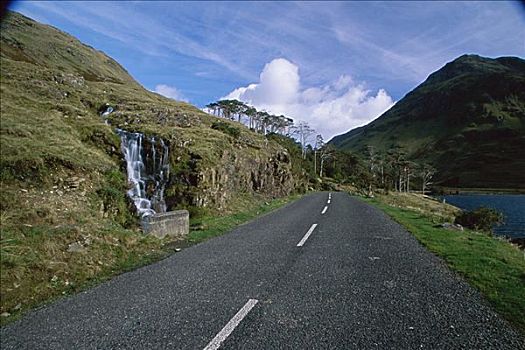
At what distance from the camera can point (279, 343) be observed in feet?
11.6

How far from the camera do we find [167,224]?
10352 mm

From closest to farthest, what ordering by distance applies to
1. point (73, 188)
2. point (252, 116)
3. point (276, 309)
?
point (276, 309) < point (73, 188) < point (252, 116)

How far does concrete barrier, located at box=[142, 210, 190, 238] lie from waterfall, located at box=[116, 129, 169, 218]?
2827 millimetres

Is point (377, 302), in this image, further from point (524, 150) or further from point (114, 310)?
point (524, 150)

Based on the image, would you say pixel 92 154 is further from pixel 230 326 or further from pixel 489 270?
pixel 489 270

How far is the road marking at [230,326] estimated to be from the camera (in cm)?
353

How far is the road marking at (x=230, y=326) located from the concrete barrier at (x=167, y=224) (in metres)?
6.06

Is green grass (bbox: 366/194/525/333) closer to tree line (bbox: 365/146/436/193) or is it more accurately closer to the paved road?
the paved road

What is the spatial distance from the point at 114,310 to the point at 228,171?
52.5 ft

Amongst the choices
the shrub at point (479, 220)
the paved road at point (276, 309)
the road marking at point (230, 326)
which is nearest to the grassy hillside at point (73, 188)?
the paved road at point (276, 309)

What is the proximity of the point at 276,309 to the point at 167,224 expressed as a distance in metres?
6.71

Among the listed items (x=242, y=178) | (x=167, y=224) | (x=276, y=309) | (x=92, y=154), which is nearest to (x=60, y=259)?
(x=167, y=224)

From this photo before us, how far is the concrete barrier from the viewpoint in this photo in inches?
391

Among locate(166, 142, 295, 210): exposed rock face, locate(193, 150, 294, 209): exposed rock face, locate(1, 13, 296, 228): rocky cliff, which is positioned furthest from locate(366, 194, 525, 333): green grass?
locate(193, 150, 294, 209): exposed rock face
